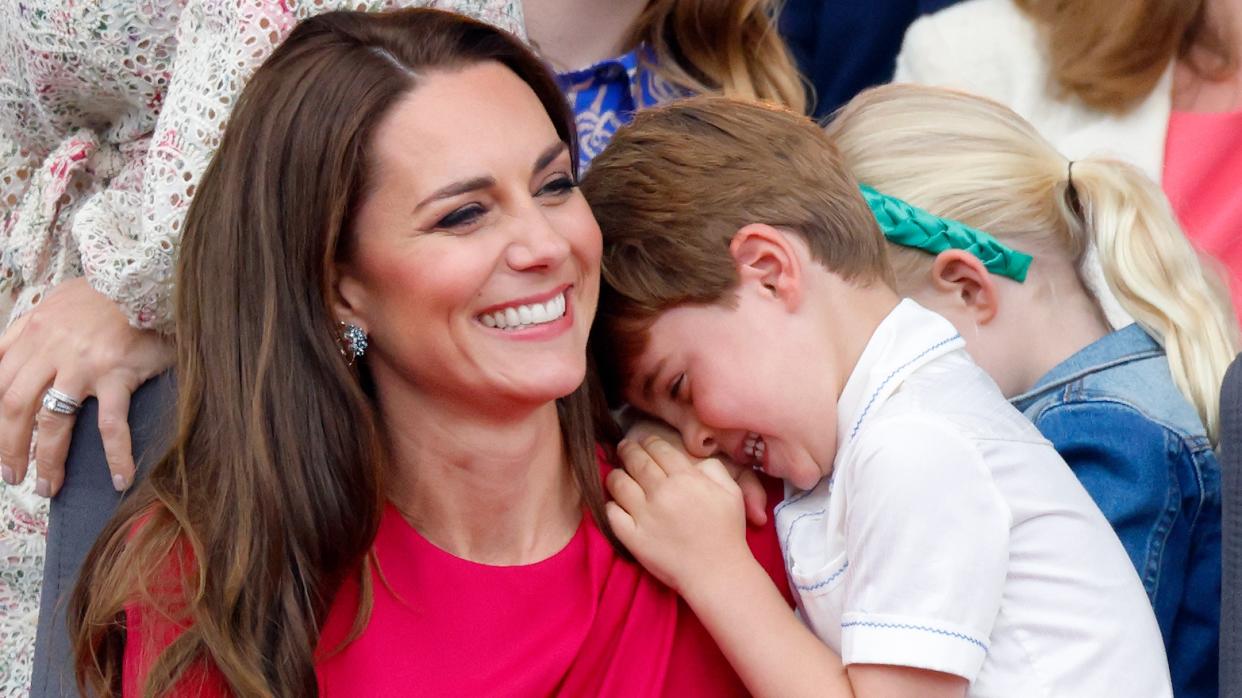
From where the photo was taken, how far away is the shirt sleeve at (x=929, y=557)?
147 centimetres

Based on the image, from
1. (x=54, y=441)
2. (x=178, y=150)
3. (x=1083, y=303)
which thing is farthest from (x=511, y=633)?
(x=1083, y=303)

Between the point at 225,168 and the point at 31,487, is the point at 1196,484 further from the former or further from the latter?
the point at 31,487

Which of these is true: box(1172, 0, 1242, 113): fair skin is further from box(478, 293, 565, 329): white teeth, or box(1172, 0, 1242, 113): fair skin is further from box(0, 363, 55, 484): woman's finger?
box(0, 363, 55, 484): woman's finger

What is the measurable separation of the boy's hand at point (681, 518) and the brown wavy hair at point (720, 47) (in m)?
0.81

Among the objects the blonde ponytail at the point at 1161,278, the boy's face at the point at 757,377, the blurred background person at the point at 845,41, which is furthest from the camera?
the blurred background person at the point at 845,41

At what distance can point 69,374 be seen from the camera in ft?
5.99

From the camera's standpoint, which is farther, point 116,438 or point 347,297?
point 116,438

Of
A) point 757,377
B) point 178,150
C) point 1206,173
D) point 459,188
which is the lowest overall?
point 1206,173

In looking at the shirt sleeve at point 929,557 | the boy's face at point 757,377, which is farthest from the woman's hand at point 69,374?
the shirt sleeve at point 929,557

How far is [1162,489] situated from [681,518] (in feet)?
1.95

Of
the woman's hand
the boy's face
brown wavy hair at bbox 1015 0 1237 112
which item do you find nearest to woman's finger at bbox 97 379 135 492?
the woman's hand

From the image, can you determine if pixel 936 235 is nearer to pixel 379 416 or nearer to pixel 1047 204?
pixel 1047 204

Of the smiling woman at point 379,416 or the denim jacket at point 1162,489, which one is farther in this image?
the denim jacket at point 1162,489

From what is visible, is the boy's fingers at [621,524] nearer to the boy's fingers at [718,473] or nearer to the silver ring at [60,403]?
the boy's fingers at [718,473]
